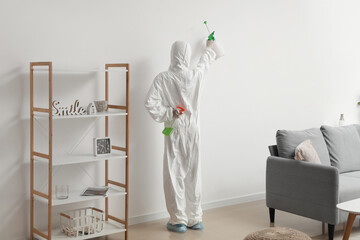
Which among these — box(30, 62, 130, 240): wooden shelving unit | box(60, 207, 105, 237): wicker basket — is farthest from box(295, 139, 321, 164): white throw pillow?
box(60, 207, 105, 237): wicker basket

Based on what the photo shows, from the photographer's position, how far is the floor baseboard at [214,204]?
4543 millimetres

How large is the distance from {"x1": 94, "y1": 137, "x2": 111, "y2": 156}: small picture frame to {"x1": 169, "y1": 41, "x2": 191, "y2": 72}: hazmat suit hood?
91cm

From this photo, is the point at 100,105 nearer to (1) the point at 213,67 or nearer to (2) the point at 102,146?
(2) the point at 102,146

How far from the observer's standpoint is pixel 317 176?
4.05 metres

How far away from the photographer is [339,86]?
6.26 meters

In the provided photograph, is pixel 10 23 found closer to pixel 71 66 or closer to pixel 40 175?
pixel 71 66

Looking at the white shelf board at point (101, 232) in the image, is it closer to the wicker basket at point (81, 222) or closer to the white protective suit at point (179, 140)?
the wicker basket at point (81, 222)

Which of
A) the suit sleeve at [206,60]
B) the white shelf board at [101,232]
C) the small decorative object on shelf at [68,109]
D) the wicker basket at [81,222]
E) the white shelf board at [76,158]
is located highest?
the suit sleeve at [206,60]

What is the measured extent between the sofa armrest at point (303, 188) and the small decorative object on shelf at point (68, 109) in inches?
73.4

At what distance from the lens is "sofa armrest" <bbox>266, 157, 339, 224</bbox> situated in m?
3.96

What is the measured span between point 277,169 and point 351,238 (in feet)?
2.87

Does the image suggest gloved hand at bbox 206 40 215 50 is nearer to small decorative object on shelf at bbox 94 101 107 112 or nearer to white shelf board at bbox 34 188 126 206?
small decorative object on shelf at bbox 94 101 107 112

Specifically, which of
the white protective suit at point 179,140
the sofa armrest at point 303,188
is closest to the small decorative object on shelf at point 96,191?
the white protective suit at point 179,140

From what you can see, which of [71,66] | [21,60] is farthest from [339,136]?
[21,60]
